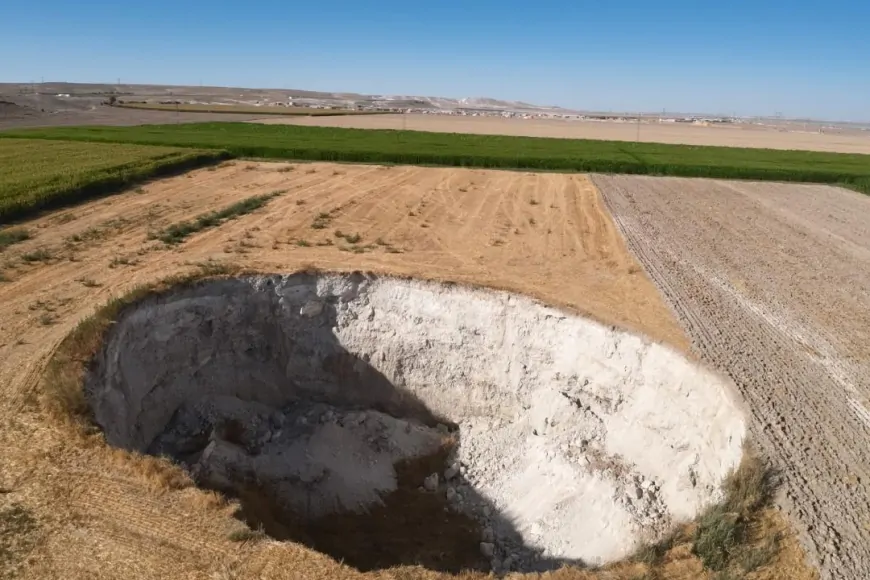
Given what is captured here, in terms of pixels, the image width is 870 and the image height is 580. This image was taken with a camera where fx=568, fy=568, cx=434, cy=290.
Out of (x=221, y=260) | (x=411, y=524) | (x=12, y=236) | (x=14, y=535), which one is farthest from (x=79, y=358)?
(x=12, y=236)

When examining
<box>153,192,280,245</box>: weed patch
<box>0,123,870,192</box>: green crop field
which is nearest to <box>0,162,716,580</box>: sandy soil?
<box>153,192,280,245</box>: weed patch

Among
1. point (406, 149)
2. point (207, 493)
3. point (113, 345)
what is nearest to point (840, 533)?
point (207, 493)

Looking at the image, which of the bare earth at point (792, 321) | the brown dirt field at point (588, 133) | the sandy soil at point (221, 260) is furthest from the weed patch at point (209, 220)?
the brown dirt field at point (588, 133)

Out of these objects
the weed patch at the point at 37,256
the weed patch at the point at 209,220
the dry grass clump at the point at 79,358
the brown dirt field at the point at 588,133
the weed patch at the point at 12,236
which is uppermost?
the brown dirt field at the point at 588,133

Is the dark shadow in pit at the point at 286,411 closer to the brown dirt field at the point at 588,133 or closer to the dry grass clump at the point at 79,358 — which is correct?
the dry grass clump at the point at 79,358

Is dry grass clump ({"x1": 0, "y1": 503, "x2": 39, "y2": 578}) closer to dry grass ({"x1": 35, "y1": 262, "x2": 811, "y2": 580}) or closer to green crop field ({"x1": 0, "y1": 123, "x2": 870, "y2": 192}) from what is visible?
dry grass ({"x1": 35, "y1": 262, "x2": 811, "y2": 580})

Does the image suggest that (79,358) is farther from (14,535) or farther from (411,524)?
(411,524)
